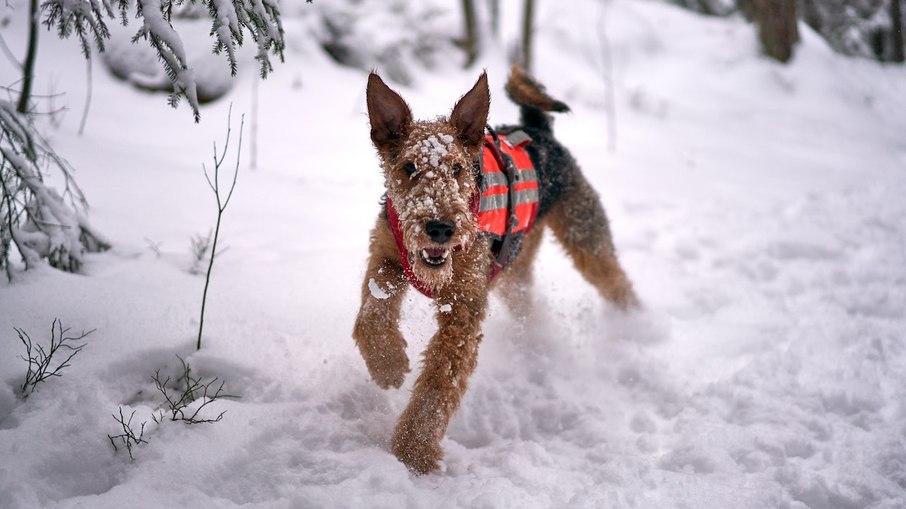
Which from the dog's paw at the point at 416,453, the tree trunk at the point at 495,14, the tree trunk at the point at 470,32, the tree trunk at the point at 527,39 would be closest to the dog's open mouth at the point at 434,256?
the dog's paw at the point at 416,453

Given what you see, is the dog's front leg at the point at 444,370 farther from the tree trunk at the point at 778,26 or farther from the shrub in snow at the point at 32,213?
the tree trunk at the point at 778,26

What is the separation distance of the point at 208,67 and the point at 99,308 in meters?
6.53

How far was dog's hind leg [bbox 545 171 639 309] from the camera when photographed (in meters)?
3.84

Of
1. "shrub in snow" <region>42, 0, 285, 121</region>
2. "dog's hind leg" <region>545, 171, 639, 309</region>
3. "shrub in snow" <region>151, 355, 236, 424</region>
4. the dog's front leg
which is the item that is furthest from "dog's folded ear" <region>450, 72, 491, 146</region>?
"shrub in snow" <region>151, 355, 236, 424</region>

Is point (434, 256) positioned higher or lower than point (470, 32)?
higher

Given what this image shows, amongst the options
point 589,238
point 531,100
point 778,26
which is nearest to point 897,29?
point 778,26

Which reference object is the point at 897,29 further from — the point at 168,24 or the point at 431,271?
the point at 168,24

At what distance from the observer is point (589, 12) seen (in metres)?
16.0

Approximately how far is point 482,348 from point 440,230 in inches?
58.7

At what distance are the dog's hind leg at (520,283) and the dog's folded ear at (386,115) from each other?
1629 mm

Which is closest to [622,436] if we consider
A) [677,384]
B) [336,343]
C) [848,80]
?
[677,384]

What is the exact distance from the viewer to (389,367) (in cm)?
267

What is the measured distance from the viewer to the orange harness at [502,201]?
2701 mm

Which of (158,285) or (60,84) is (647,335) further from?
(60,84)
